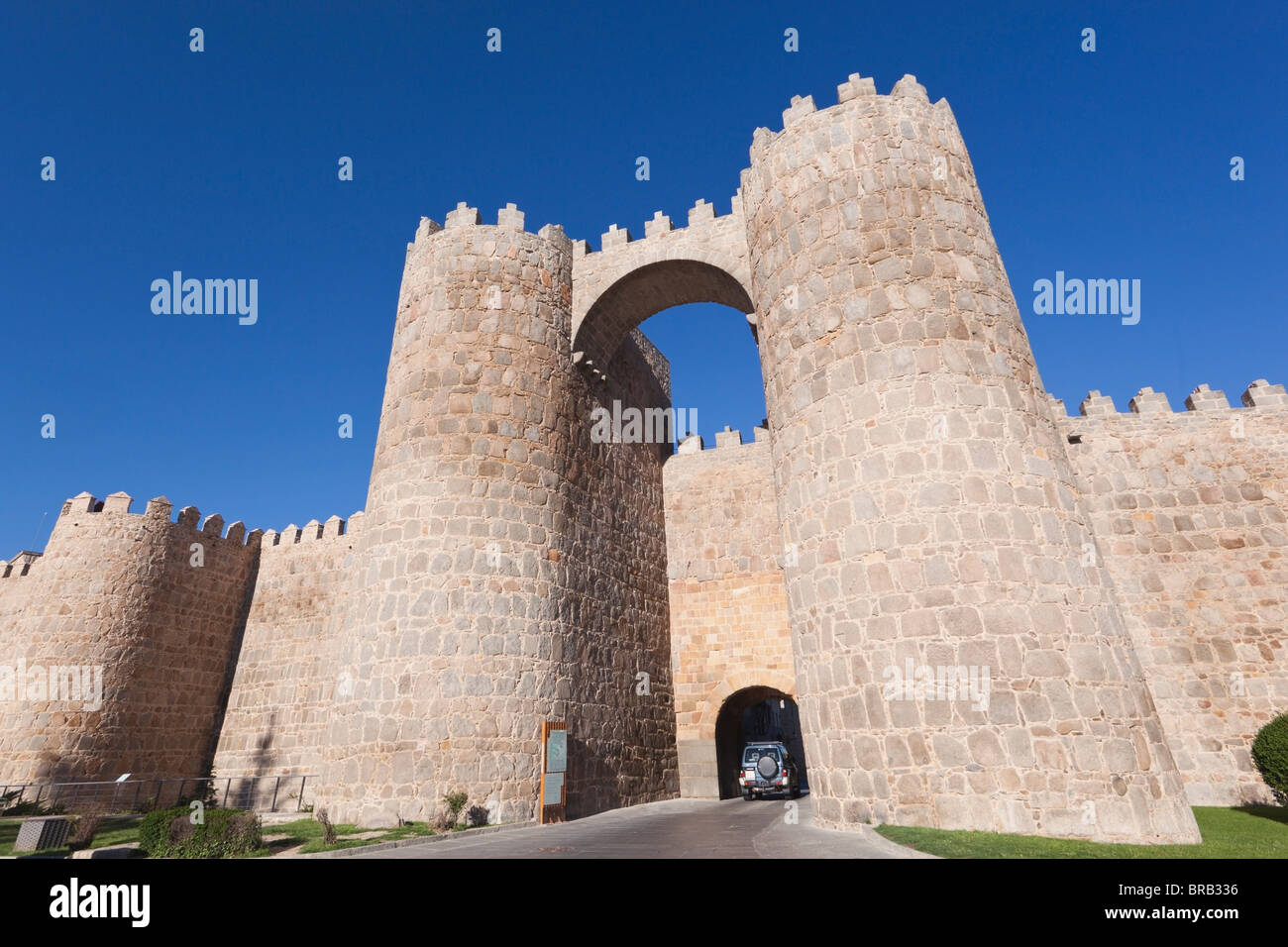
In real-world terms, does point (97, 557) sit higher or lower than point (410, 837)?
higher

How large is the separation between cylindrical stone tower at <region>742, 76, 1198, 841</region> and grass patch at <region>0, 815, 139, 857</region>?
9879 millimetres

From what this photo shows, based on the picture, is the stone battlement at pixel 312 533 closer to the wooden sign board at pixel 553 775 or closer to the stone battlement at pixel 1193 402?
the wooden sign board at pixel 553 775

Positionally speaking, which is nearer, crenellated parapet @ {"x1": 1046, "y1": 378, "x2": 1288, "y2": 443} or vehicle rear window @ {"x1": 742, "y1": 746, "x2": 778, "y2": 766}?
crenellated parapet @ {"x1": 1046, "y1": 378, "x2": 1288, "y2": 443}

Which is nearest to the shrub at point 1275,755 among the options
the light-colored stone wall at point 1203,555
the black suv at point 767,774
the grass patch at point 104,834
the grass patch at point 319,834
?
the light-colored stone wall at point 1203,555

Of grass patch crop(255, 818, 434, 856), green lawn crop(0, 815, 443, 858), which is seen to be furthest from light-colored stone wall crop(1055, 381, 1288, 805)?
green lawn crop(0, 815, 443, 858)

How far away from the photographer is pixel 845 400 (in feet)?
32.9

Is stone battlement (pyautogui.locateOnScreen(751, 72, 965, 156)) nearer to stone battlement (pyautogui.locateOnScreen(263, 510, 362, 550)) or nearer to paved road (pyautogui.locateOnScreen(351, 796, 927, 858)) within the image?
paved road (pyautogui.locateOnScreen(351, 796, 927, 858))

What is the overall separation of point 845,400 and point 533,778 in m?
8.19

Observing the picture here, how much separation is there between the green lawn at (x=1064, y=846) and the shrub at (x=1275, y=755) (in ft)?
10.6

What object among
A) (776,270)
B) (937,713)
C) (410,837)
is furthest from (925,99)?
(410,837)

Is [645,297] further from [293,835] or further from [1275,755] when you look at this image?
[1275,755]

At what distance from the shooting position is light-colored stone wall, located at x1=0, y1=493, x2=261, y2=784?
1795cm

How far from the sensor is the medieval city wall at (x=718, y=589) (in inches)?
675
